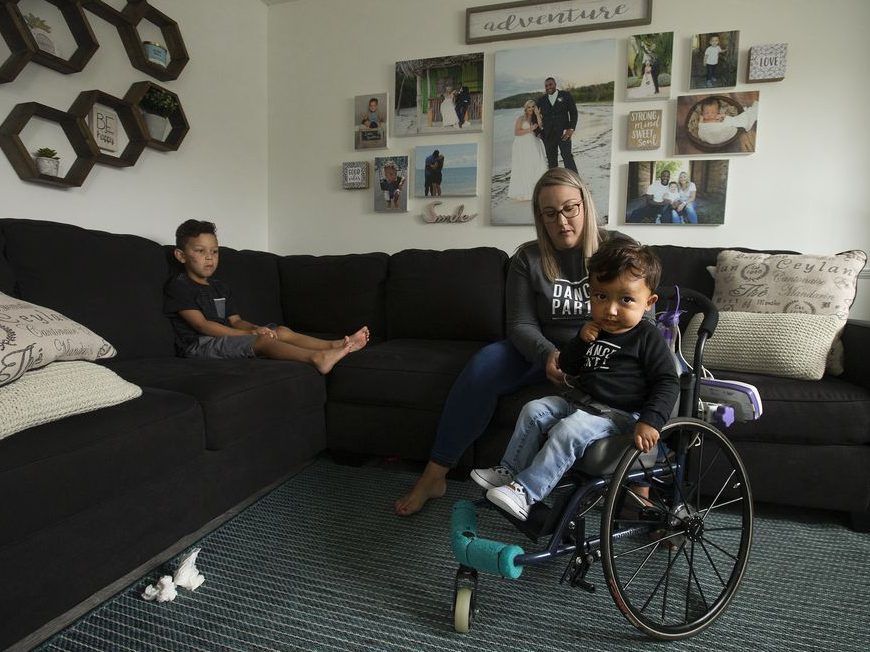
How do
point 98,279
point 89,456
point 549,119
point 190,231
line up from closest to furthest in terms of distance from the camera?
point 89,456 → point 98,279 → point 190,231 → point 549,119

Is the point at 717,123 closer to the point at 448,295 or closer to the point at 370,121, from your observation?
the point at 448,295

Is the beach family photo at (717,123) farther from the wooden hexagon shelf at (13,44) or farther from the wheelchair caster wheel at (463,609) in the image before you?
the wooden hexagon shelf at (13,44)

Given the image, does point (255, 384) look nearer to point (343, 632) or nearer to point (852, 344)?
point (343, 632)

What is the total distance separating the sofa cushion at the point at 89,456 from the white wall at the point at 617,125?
186 cm

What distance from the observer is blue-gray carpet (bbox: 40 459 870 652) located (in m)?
1.10

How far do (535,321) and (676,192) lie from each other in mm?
1277

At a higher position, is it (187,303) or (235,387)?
(187,303)

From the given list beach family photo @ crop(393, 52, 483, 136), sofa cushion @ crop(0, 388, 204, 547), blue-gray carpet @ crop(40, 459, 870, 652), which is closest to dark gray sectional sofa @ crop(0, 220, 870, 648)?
sofa cushion @ crop(0, 388, 204, 547)

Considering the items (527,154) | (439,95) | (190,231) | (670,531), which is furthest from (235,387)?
(439,95)

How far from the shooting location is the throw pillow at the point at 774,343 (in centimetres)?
169

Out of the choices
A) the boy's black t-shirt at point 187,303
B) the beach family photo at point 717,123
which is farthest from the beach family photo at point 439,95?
the boy's black t-shirt at point 187,303

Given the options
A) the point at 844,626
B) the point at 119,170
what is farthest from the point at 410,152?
the point at 844,626

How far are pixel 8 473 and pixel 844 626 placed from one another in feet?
5.76

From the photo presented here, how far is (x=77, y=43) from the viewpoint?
2027mm
